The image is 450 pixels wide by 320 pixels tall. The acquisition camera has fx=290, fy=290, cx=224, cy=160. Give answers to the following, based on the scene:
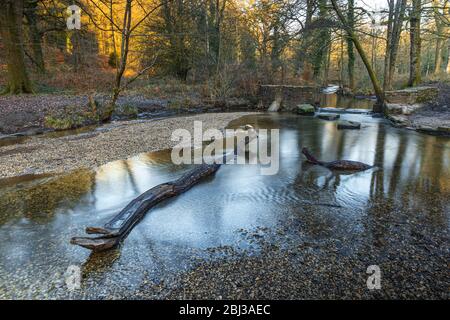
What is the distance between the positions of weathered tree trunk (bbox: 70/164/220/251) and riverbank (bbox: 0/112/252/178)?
9.30 ft

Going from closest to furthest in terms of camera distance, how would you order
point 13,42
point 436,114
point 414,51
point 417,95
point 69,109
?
point 69,109 → point 436,114 → point 13,42 → point 417,95 → point 414,51

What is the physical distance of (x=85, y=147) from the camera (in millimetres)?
9188

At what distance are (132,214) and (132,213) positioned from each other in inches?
1.2

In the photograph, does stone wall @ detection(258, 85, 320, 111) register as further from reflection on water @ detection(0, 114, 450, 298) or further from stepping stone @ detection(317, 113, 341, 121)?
reflection on water @ detection(0, 114, 450, 298)

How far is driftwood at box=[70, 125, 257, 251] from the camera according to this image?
3860 mm

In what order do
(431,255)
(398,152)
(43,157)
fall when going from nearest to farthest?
(431,255) → (43,157) → (398,152)

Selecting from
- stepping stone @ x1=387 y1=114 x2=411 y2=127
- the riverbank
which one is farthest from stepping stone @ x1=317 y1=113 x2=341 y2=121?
the riverbank

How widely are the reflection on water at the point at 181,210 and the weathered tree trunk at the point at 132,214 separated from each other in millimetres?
127

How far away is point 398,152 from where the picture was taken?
8.88 meters

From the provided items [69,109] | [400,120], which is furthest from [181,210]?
[400,120]

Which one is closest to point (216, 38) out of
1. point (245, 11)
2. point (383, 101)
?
point (245, 11)

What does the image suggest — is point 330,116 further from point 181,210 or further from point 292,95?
point 181,210
